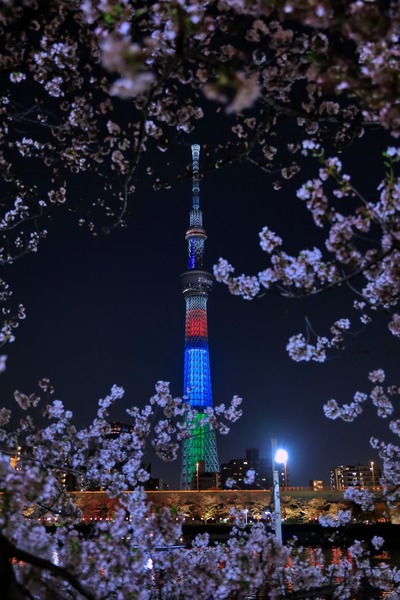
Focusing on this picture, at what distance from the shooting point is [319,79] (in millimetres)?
3664

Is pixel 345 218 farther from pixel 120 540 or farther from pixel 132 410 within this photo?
pixel 132 410

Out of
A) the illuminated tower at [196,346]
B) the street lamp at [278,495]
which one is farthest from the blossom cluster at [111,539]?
the illuminated tower at [196,346]

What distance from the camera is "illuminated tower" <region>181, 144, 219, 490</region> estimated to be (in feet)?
300

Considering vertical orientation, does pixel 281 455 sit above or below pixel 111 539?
above

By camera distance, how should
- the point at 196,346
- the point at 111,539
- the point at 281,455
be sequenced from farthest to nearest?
the point at 196,346 < the point at 281,455 < the point at 111,539

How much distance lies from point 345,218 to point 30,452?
7.95 metres

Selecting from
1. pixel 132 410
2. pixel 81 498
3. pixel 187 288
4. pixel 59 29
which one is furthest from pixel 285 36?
pixel 187 288

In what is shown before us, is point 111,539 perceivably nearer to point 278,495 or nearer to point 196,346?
point 278,495

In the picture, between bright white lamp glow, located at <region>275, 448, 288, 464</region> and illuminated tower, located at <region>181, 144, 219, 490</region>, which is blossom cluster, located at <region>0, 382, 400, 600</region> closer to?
bright white lamp glow, located at <region>275, 448, 288, 464</region>

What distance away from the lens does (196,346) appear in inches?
3647

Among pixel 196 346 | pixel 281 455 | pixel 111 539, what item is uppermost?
pixel 196 346

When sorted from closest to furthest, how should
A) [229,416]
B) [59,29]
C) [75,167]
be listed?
1. [59,29]
2. [75,167]
3. [229,416]

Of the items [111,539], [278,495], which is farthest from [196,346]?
[111,539]

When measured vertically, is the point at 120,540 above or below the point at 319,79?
below
